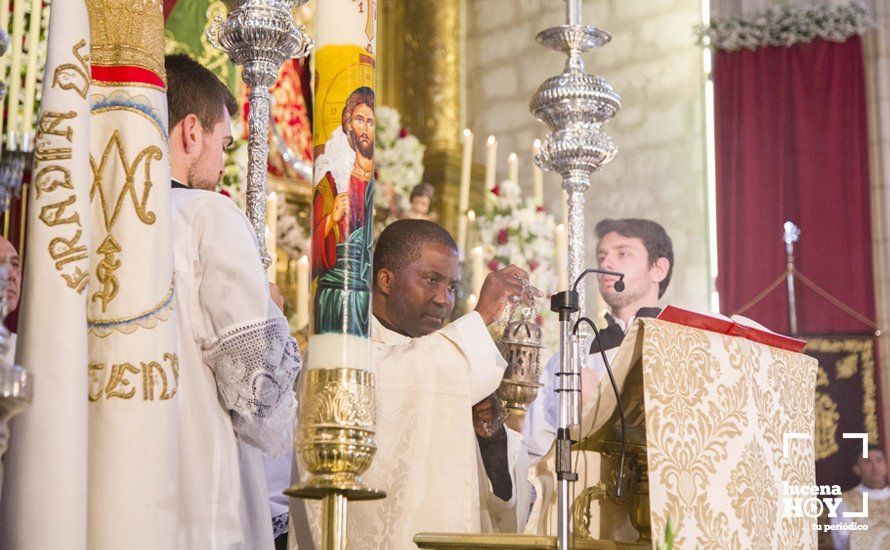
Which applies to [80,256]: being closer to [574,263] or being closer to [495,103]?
[574,263]

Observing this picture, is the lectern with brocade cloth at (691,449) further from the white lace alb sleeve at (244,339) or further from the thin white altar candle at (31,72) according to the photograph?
the thin white altar candle at (31,72)

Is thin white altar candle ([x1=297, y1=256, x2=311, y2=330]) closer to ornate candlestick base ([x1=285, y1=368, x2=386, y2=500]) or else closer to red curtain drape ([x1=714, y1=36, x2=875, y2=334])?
ornate candlestick base ([x1=285, y1=368, x2=386, y2=500])

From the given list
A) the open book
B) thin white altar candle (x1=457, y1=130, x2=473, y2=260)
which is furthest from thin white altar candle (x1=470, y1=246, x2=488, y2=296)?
the open book

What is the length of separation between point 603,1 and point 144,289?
7.18 meters

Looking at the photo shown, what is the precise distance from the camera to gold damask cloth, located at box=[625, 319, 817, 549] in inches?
103

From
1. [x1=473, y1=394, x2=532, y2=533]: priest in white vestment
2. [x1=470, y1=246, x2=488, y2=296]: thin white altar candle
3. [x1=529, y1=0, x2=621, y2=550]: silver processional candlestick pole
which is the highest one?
[x1=529, y1=0, x2=621, y2=550]: silver processional candlestick pole

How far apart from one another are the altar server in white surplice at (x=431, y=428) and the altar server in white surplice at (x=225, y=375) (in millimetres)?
367

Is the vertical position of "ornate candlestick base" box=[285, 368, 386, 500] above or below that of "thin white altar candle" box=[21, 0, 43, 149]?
below

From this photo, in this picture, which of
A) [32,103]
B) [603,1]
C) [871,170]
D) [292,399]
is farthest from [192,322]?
[603,1]

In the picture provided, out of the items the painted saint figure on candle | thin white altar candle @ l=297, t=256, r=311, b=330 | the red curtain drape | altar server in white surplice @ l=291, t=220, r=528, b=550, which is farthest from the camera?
the red curtain drape

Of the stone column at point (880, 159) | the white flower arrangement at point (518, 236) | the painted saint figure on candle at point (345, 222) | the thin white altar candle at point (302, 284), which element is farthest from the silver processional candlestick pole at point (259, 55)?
the stone column at point (880, 159)

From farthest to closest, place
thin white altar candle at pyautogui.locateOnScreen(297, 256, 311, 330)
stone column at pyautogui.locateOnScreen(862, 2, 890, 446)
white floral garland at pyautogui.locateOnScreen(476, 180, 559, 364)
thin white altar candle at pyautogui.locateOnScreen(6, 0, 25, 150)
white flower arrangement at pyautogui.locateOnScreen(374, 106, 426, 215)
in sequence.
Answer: stone column at pyautogui.locateOnScreen(862, 2, 890, 446) → white flower arrangement at pyautogui.locateOnScreen(374, 106, 426, 215) → white floral garland at pyautogui.locateOnScreen(476, 180, 559, 364) → thin white altar candle at pyautogui.locateOnScreen(297, 256, 311, 330) → thin white altar candle at pyautogui.locateOnScreen(6, 0, 25, 150)

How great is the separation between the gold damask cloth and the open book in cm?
2

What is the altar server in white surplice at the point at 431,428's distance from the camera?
A: 10.6 feet
